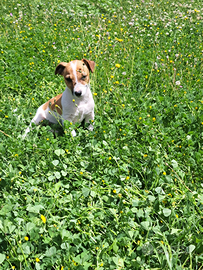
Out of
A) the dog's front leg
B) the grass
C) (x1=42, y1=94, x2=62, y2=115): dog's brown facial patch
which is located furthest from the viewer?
the dog's front leg

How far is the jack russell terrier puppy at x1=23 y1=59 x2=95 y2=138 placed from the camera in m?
2.94

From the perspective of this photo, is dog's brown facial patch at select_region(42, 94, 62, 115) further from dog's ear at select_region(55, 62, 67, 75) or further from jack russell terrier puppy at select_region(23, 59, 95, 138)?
dog's ear at select_region(55, 62, 67, 75)

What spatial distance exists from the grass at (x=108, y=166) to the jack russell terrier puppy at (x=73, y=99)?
0.68 feet

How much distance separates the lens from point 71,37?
601cm

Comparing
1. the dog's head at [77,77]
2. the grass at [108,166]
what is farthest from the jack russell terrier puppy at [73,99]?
the grass at [108,166]

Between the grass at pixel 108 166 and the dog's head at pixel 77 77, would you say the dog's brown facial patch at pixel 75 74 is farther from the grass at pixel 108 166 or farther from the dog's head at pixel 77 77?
the grass at pixel 108 166

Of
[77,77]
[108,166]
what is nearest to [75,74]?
[77,77]

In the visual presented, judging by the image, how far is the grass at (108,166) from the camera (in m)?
1.99

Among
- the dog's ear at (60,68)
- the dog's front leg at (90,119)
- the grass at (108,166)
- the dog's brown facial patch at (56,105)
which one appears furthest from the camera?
the dog's front leg at (90,119)

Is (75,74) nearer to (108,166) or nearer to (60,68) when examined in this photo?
(60,68)

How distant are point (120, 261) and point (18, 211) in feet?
3.42

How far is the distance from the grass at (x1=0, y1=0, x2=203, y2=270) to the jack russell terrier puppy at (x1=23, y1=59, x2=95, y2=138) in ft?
0.68

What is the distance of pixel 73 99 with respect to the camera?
3.10 meters

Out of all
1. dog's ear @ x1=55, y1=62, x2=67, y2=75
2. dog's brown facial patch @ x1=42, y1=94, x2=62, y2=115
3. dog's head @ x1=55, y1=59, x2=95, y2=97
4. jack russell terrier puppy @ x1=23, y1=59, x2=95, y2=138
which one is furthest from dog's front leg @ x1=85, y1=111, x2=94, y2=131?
dog's ear @ x1=55, y1=62, x2=67, y2=75
